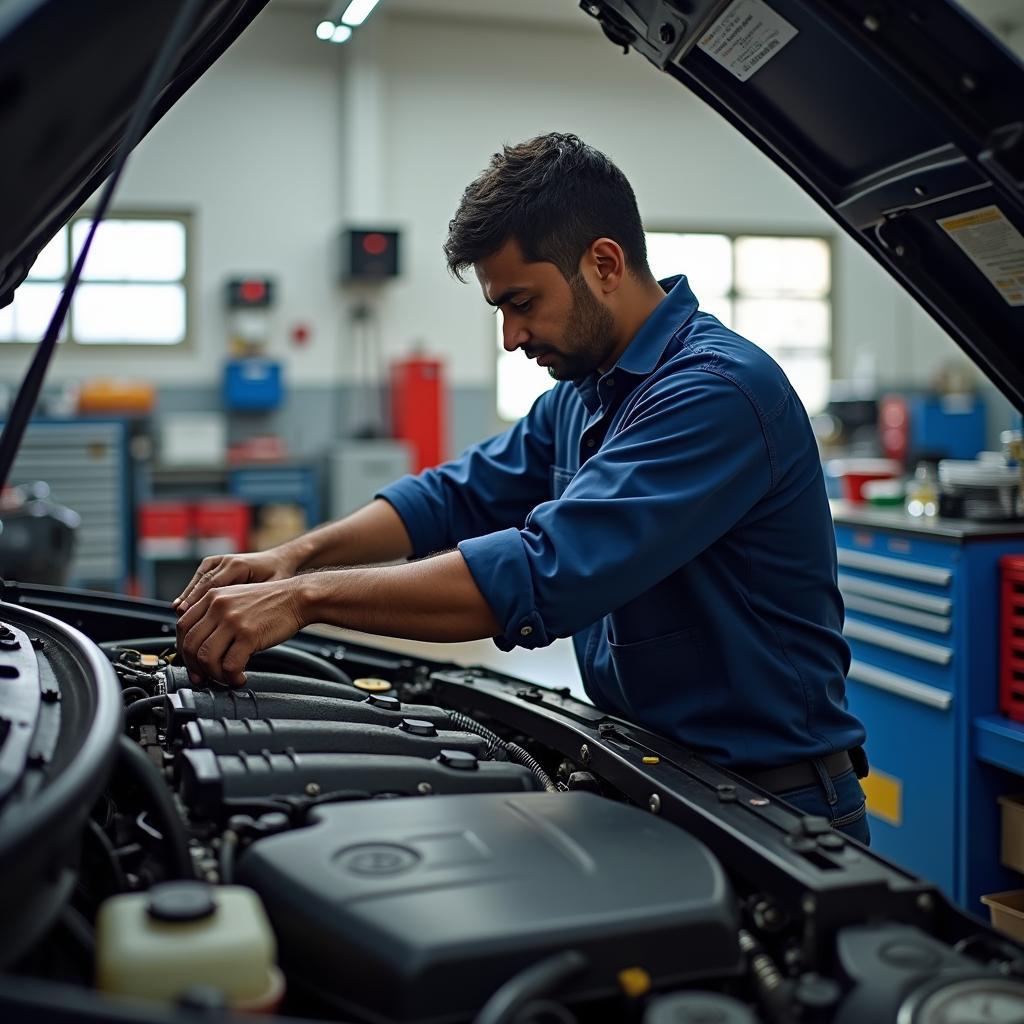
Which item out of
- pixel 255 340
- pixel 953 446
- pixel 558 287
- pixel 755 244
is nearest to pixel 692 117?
pixel 755 244

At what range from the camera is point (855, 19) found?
3.33 ft

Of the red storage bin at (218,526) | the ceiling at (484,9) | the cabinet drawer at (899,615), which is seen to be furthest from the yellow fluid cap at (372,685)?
the ceiling at (484,9)

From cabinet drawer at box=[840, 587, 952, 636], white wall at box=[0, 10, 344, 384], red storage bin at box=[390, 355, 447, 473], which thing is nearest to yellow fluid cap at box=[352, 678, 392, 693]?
cabinet drawer at box=[840, 587, 952, 636]

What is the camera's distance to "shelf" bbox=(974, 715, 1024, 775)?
94.4 inches

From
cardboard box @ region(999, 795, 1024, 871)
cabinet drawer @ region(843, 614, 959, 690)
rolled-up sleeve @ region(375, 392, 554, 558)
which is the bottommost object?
cardboard box @ region(999, 795, 1024, 871)

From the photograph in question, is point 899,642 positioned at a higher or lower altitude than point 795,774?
lower

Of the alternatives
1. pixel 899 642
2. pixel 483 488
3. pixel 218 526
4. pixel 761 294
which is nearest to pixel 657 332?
pixel 483 488

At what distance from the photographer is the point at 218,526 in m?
6.34

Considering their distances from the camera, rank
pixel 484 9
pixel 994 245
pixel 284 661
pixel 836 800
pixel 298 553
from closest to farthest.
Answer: pixel 994 245 < pixel 836 800 < pixel 284 661 < pixel 298 553 < pixel 484 9

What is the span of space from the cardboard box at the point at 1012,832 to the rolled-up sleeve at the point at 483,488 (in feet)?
4.35

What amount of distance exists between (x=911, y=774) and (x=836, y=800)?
4.77 ft

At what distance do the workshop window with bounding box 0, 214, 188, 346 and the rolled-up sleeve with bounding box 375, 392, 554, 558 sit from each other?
5423 millimetres

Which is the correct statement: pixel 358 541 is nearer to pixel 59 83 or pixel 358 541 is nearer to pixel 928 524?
pixel 59 83

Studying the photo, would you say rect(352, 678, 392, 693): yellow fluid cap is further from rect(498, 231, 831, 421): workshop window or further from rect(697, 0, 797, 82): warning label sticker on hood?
rect(498, 231, 831, 421): workshop window
